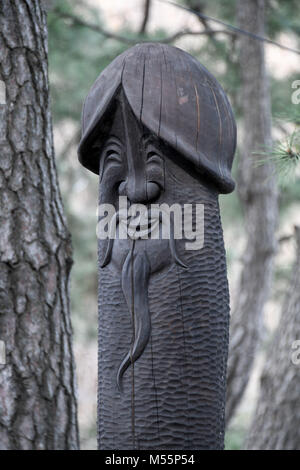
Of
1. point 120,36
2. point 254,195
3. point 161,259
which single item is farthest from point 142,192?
point 120,36

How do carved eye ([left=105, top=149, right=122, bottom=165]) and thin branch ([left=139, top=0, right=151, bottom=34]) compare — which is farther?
thin branch ([left=139, top=0, right=151, bottom=34])

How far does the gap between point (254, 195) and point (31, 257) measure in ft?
7.76

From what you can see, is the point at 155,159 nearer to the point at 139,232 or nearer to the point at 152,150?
the point at 152,150

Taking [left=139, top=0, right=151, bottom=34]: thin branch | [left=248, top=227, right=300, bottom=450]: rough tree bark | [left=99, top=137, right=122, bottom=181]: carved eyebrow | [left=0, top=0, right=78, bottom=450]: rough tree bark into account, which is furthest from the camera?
[left=139, top=0, right=151, bottom=34]: thin branch

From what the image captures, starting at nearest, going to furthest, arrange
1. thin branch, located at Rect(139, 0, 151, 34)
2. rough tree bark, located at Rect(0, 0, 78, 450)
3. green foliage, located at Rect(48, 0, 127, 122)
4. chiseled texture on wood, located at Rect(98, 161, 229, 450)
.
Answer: chiseled texture on wood, located at Rect(98, 161, 229, 450)
rough tree bark, located at Rect(0, 0, 78, 450)
green foliage, located at Rect(48, 0, 127, 122)
thin branch, located at Rect(139, 0, 151, 34)

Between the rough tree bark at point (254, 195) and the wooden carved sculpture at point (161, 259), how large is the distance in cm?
247

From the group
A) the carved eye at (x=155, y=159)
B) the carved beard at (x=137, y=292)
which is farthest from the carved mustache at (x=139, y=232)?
the carved eye at (x=155, y=159)

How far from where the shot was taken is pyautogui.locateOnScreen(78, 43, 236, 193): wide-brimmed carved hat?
4.37 ft

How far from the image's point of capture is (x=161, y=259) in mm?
1338

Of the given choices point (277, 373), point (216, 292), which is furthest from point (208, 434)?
A: point (277, 373)

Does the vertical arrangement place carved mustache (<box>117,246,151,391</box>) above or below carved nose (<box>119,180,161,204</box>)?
below

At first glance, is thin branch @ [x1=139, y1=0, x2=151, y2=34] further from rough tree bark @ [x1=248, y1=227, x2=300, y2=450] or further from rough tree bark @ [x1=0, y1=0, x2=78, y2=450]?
rough tree bark @ [x1=248, y1=227, x2=300, y2=450]

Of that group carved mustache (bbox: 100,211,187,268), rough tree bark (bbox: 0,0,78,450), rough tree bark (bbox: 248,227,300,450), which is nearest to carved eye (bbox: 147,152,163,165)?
carved mustache (bbox: 100,211,187,268)

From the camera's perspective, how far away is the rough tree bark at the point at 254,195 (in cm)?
382
